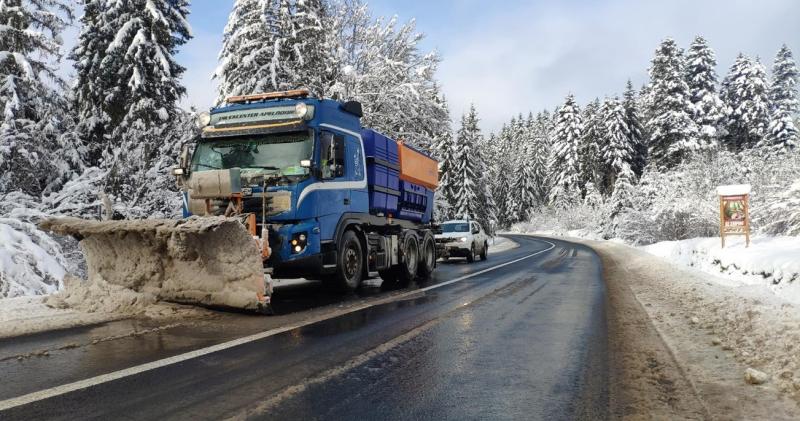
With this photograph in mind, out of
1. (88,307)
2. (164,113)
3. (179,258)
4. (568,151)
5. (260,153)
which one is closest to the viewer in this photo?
(88,307)

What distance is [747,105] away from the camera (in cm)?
5134

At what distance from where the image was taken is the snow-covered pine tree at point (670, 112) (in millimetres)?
45469

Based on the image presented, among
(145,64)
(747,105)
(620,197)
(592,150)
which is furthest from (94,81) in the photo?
(592,150)

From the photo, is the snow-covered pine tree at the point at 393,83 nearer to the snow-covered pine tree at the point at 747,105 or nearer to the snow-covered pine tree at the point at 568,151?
the snow-covered pine tree at the point at 747,105

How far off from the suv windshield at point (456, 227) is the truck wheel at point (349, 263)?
13067 millimetres

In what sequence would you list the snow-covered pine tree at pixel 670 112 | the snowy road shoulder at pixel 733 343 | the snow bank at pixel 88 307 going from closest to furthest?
the snowy road shoulder at pixel 733 343, the snow bank at pixel 88 307, the snow-covered pine tree at pixel 670 112

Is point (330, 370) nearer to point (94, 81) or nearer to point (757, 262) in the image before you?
point (757, 262)

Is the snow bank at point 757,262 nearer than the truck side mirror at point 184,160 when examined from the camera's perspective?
No

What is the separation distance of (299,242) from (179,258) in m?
1.81

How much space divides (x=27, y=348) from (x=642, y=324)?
695 cm

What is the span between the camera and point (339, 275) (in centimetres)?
980

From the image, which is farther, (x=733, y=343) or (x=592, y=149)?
(x=592, y=149)

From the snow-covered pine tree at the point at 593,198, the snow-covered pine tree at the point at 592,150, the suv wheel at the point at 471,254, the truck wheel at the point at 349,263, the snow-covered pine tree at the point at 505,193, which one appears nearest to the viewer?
the truck wheel at the point at 349,263

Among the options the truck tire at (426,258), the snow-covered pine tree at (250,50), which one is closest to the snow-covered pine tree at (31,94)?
the snow-covered pine tree at (250,50)
